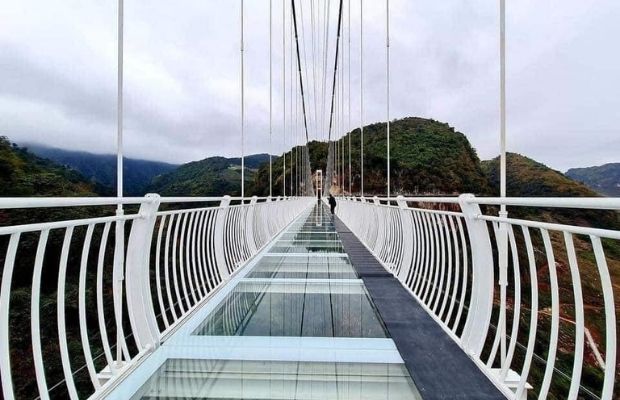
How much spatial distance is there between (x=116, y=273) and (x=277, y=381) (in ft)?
3.01

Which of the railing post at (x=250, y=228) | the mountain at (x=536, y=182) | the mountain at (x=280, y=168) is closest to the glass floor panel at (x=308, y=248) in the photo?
the railing post at (x=250, y=228)

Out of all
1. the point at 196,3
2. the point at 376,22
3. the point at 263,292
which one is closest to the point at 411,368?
the point at 263,292

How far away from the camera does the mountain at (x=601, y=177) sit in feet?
48.6

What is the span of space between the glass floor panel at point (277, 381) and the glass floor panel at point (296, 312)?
412mm

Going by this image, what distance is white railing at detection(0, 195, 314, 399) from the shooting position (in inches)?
50.5

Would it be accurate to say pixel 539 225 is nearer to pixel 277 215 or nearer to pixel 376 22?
pixel 277 215

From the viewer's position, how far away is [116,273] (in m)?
1.83

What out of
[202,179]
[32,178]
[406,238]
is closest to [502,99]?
[406,238]

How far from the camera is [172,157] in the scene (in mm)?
20828

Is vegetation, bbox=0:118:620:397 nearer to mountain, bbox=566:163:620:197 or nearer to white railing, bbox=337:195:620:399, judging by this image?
mountain, bbox=566:163:620:197

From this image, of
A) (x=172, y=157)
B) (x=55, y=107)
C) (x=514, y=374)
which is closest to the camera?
(x=514, y=374)

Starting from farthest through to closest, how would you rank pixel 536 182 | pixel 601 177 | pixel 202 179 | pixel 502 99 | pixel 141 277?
1. pixel 202 179
2. pixel 536 182
3. pixel 601 177
4. pixel 502 99
5. pixel 141 277

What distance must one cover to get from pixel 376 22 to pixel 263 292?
18743 mm

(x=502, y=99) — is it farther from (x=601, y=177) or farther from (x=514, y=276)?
(x=601, y=177)
